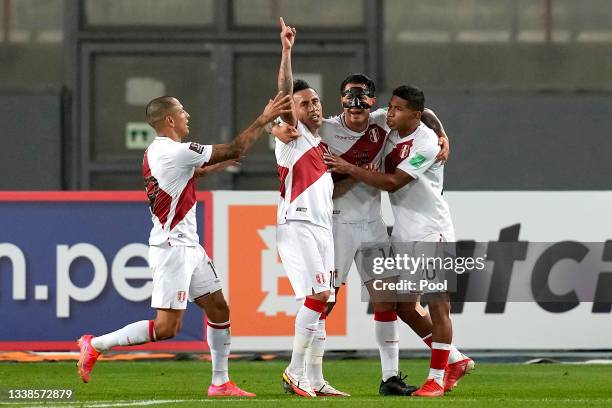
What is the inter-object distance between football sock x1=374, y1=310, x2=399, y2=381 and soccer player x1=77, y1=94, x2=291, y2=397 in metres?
0.94

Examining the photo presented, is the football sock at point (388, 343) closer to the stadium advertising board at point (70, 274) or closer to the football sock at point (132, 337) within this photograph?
the football sock at point (132, 337)

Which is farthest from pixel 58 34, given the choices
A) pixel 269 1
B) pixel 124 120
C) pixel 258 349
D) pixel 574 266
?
pixel 574 266

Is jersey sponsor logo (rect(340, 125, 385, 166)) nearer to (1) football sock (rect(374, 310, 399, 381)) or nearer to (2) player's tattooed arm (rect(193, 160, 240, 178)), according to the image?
(2) player's tattooed arm (rect(193, 160, 240, 178))

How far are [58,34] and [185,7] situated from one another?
1196 mm

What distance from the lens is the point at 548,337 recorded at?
530 inches

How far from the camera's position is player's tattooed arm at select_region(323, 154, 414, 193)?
10648 mm

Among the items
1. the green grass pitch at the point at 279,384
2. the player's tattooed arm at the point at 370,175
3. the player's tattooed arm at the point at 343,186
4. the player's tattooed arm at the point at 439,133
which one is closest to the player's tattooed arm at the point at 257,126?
the player's tattooed arm at the point at 370,175

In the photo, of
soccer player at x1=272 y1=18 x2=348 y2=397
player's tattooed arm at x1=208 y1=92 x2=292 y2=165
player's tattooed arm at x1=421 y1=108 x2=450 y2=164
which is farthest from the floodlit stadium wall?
player's tattooed arm at x1=208 y1=92 x2=292 y2=165

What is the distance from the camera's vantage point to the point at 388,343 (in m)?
10.9

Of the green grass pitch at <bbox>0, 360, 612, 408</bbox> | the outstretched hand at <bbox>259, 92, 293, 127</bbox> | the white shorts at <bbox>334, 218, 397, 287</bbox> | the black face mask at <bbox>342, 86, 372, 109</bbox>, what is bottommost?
the green grass pitch at <bbox>0, 360, 612, 408</bbox>

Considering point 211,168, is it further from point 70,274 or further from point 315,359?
point 70,274

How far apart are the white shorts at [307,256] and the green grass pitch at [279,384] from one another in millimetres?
705

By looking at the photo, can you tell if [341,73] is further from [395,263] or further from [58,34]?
[395,263]

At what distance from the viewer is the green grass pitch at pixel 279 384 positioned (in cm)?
1000
